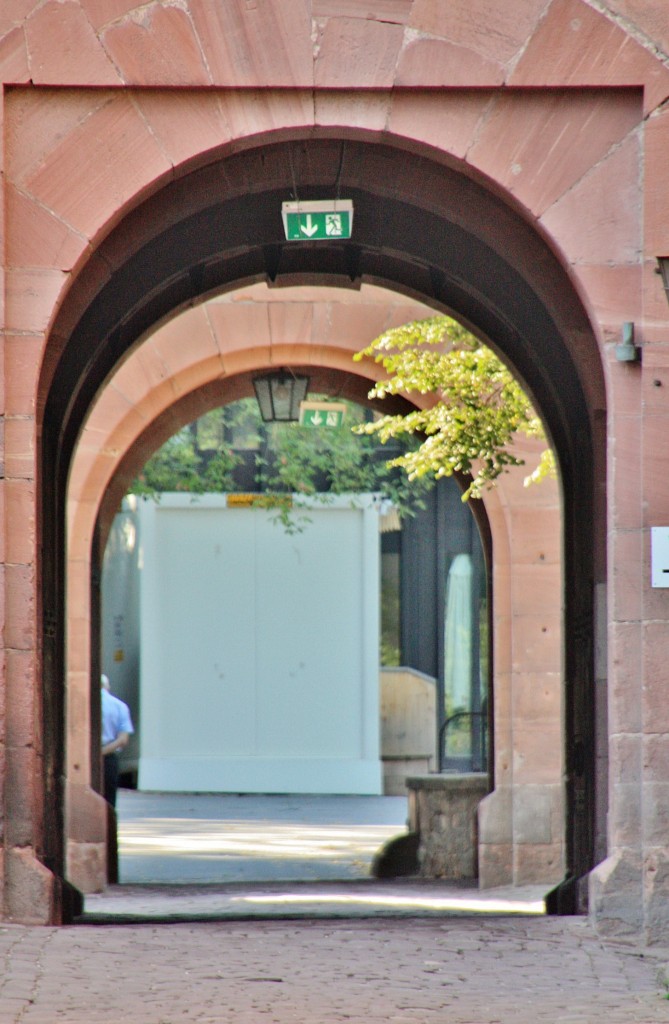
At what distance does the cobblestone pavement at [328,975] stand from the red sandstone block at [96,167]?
2.96 m

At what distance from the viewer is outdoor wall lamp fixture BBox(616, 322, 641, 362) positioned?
22.8 feet

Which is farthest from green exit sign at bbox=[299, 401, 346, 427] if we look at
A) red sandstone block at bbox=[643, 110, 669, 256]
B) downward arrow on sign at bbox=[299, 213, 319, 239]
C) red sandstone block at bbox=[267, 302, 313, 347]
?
red sandstone block at bbox=[643, 110, 669, 256]

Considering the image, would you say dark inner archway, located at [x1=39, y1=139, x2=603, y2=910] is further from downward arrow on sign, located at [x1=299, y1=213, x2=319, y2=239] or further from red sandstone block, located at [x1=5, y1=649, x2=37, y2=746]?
red sandstone block, located at [x1=5, y1=649, x2=37, y2=746]

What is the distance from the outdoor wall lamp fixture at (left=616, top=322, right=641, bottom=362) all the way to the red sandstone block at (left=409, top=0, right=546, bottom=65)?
1238 millimetres

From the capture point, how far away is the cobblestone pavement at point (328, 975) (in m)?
5.27

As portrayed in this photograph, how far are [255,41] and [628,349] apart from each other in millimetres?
2023

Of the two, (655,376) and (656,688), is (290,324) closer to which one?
(655,376)

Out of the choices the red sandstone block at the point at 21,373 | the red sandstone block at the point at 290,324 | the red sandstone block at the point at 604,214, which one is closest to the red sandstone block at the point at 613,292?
the red sandstone block at the point at 604,214

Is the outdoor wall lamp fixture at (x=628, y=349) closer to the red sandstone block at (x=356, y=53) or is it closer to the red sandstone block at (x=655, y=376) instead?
the red sandstone block at (x=655, y=376)

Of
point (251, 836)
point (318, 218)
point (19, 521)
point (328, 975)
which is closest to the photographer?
point (328, 975)

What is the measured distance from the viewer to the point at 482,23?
701 cm

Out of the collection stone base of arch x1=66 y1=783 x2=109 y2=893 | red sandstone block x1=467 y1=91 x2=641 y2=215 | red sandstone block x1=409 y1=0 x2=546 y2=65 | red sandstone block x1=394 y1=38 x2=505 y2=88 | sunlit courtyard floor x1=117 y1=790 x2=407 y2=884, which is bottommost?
sunlit courtyard floor x1=117 y1=790 x2=407 y2=884

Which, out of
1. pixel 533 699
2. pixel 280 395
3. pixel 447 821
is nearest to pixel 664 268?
pixel 533 699

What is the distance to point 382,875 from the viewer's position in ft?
40.9
